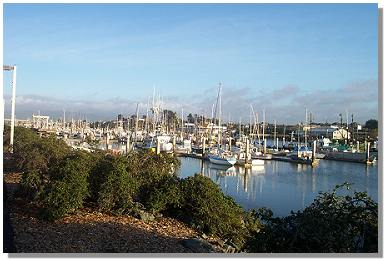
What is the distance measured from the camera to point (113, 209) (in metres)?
7.48

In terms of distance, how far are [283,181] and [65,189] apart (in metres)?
18.1

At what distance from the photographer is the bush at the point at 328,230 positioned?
368 centimetres

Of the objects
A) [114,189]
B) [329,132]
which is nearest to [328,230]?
[114,189]

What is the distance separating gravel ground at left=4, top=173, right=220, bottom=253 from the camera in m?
5.41

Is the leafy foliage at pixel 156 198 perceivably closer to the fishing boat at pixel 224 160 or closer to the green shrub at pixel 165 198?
the green shrub at pixel 165 198

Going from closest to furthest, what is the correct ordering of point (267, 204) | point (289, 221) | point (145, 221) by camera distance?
point (289, 221) < point (145, 221) < point (267, 204)

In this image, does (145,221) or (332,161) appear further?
(332,161)

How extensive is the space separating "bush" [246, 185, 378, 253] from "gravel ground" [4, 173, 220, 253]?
2011mm

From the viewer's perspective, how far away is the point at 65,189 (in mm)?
6613

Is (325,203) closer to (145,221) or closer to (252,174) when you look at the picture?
(145,221)

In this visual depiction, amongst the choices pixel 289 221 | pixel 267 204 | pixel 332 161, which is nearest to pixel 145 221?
pixel 289 221

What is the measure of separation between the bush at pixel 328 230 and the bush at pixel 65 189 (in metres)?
3.42

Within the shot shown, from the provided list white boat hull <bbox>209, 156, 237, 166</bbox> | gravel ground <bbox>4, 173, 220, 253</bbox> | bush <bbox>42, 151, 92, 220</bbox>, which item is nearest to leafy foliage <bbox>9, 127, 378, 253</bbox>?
bush <bbox>42, 151, 92, 220</bbox>

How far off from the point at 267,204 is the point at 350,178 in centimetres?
1208
